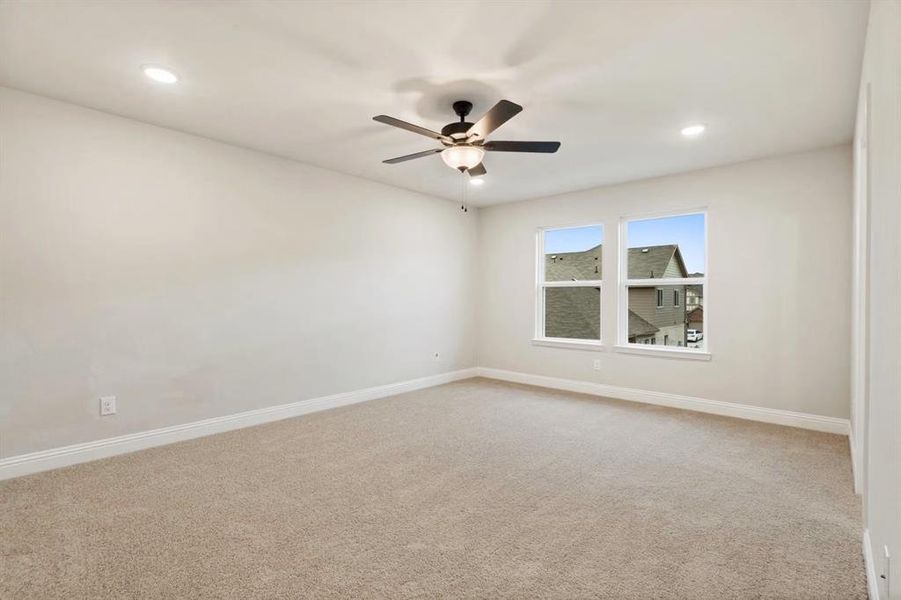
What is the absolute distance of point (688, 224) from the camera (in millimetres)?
4715

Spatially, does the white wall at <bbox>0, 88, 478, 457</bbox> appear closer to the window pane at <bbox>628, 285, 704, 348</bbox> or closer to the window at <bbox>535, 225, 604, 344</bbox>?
the window at <bbox>535, 225, 604, 344</bbox>

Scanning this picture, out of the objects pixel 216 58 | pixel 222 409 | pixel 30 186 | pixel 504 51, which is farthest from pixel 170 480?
pixel 504 51

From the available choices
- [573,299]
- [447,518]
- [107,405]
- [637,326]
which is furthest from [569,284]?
[107,405]

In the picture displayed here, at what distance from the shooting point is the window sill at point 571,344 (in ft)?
17.3

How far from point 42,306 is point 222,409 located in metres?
1.48

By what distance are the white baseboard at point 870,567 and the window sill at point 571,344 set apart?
3.29m

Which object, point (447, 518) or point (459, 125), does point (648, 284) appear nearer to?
point (459, 125)

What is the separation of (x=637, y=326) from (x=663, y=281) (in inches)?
24.4

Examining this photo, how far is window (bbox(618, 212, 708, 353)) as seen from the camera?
4633mm

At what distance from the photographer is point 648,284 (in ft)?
16.3

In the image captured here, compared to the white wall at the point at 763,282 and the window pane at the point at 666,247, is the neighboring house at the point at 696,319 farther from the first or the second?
the window pane at the point at 666,247

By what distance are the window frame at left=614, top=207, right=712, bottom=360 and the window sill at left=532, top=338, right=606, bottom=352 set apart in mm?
228

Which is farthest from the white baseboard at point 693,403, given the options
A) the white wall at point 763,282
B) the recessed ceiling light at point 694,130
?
the recessed ceiling light at point 694,130

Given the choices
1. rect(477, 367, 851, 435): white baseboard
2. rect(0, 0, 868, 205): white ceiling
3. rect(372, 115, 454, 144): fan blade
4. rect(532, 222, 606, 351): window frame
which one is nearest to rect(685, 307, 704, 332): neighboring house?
rect(477, 367, 851, 435): white baseboard
